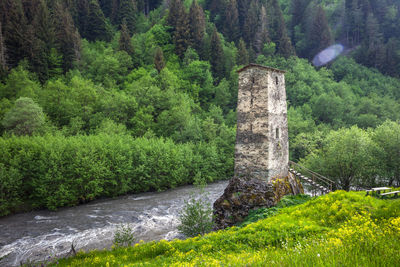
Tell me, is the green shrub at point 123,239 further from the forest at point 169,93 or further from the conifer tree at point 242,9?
the conifer tree at point 242,9

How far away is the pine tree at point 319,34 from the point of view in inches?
3268

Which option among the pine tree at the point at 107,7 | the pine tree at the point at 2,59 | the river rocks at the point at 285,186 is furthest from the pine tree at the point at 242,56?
the pine tree at the point at 2,59

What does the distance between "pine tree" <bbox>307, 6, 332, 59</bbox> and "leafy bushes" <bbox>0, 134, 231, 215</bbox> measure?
67.2 m

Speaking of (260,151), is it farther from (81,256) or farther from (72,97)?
(72,97)

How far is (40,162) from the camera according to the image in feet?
95.6

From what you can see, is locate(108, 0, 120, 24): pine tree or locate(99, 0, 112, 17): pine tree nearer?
locate(108, 0, 120, 24): pine tree

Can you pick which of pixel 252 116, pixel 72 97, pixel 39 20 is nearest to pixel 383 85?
pixel 252 116

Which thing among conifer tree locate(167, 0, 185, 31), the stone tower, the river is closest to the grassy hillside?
the river

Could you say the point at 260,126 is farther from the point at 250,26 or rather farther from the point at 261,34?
the point at 250,26

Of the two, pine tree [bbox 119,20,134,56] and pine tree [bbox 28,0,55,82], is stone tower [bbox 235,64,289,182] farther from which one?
pine tree [bbox 119,20,134,56]

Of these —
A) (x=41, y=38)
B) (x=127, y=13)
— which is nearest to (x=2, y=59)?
(x=41, y=38)

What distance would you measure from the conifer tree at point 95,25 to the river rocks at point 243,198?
73.3 metres

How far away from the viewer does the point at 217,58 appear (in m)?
70.1

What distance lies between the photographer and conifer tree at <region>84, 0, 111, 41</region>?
7631 centimetres
